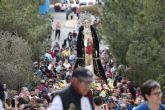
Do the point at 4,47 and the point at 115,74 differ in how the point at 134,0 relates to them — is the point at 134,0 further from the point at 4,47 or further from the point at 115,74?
the point at 4,47

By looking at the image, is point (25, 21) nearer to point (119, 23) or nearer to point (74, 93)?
point (119, 23)

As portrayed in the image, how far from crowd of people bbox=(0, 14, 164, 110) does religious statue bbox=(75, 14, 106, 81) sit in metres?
0.41

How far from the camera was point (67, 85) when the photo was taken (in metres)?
14.1

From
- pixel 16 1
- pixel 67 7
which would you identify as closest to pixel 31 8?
pixel 16 1

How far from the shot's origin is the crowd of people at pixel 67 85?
611cm

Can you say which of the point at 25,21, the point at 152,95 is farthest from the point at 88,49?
the point at 152,95

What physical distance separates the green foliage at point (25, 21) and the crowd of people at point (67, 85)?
1111mm

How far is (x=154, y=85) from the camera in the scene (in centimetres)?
583

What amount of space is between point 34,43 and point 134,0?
16.5 ft

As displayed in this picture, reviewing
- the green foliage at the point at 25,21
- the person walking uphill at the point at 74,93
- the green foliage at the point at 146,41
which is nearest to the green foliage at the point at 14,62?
the green foliage at the point at 25,21

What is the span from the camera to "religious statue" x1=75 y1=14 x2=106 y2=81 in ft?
75.0

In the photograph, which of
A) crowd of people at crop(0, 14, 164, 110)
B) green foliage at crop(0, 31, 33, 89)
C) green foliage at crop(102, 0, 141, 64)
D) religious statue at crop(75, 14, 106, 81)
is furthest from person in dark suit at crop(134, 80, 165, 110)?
religious statue at crop(75, 14, 106, 81)

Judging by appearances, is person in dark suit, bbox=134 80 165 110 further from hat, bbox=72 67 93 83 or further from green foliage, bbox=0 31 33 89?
green foliage, bbox=0 31 33 89

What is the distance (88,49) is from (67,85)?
9096mm
